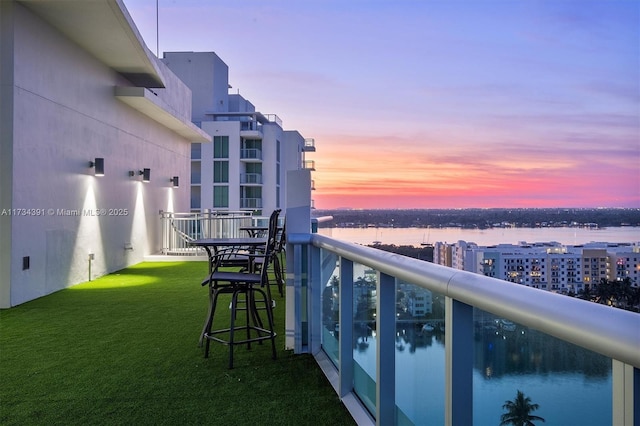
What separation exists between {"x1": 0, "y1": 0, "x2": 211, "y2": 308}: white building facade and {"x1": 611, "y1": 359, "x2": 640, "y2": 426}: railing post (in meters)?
6.51

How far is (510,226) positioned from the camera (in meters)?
3.31

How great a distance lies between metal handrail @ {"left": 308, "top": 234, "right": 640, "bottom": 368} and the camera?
2.57ft

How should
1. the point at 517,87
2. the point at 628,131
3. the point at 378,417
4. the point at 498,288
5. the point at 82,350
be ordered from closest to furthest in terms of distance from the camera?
the point at 498,288
the point at 378,417
the point at 628,131
the point at 82,350
the point at 517,87

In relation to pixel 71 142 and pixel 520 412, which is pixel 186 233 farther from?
pixel 520 412

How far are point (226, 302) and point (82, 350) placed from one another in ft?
7.05

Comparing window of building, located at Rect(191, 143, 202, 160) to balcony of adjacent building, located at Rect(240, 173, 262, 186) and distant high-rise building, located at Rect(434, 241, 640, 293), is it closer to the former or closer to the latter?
balcony of adjacent building, located at Rect(240, 173, 262, 186)

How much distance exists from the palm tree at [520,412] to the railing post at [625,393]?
0.94 feet

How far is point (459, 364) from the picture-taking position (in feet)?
4.66

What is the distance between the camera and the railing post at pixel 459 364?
1.40 metres

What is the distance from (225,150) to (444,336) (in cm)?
3642

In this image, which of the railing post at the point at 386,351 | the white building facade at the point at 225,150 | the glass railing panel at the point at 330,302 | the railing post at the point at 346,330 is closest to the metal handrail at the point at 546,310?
the railing post at the point at 386,351

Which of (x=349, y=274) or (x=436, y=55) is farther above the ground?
(x=436, y=55)

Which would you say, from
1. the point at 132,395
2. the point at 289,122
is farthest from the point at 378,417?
the point at 289,122

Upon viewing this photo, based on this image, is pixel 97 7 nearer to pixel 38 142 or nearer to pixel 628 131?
pixel 38 142
